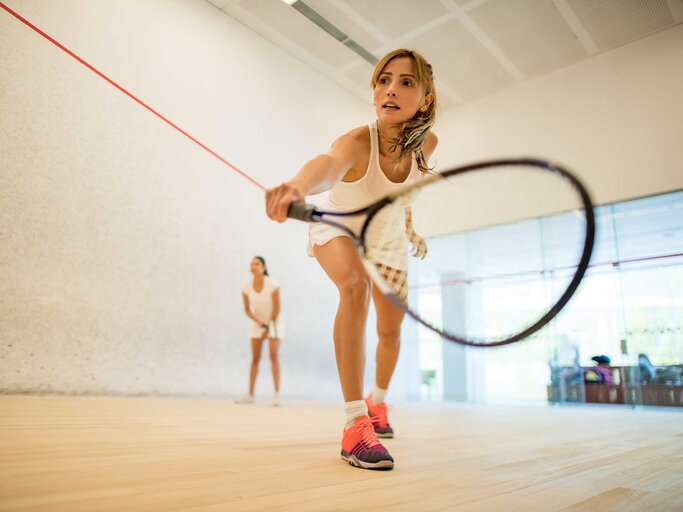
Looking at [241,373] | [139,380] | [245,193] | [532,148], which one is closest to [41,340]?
[139,380]

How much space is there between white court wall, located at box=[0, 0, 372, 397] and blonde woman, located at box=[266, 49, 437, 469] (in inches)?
110

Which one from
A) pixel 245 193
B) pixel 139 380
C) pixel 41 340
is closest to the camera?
pixel 41 340

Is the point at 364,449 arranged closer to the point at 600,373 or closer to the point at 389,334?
the point at 389,334

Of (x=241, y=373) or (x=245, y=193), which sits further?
(x=245, y=193)

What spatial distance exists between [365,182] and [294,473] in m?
0.71

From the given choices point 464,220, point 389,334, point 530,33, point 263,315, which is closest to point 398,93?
point 464,220

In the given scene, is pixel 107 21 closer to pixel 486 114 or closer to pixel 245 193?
pixel 245 193

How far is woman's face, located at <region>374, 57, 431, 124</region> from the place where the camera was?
Result: 1.28 metres

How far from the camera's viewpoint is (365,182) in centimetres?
130

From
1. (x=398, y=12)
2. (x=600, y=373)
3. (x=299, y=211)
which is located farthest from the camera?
(x=600, y=373)

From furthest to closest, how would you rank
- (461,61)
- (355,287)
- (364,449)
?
(461,61) → (355,287) → (364,449)

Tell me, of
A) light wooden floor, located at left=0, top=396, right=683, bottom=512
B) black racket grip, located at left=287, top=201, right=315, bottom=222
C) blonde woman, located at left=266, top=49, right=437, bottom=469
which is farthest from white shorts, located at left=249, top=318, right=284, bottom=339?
black racket grip, located at left=287, top=201, right=315, bottom=222

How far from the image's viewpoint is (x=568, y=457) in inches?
52.9

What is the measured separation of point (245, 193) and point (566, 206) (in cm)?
428
